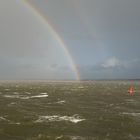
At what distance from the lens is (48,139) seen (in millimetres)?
23000

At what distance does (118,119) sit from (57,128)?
9988 millimetres

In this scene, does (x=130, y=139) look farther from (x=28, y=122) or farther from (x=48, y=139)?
(x=28, y=122)

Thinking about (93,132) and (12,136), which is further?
(93,132)

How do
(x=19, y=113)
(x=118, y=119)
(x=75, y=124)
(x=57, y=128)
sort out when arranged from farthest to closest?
(x=19, y=113)
(x=118, y=119)
(x=75, y=124)
(x=57, y=128)

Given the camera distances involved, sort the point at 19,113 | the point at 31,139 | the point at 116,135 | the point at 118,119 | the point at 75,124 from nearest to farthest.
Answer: the point at 31,139
the point at 116,135
the point at 75,124
the point at 118,119
the point at 19,113

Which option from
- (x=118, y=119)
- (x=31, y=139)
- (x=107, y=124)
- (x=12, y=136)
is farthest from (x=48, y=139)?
(x=118, y=119)

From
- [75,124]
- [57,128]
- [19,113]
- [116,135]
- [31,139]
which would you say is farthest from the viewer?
[19,113]

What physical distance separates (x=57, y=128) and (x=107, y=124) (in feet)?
21.6

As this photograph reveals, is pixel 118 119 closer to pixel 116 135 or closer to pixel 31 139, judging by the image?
pixel 116 135

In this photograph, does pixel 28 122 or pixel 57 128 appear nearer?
pixel 57 128

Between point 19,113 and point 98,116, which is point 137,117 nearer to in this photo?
point 98,116

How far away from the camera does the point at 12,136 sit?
24078 mm

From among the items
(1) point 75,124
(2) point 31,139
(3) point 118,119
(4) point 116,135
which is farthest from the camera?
(3) point 118,119

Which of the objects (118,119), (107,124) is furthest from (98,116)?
(107,124)
